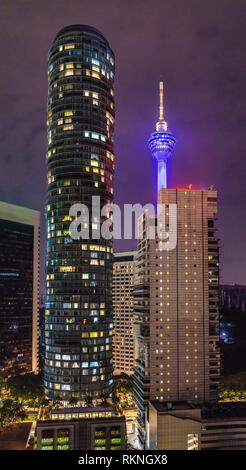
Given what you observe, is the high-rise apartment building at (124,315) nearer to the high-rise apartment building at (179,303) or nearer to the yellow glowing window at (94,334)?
the yellow glowing window at (94,334)

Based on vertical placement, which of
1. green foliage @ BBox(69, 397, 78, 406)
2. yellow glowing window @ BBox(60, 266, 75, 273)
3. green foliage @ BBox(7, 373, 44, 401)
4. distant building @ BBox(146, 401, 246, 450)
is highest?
yellow glowing window @ BBox(60, 266, 75, 273)

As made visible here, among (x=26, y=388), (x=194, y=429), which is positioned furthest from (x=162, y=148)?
(x=194, y=429)

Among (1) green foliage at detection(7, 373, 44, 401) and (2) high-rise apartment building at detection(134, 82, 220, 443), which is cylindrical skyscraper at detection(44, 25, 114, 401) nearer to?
(1) green foliage at detection(7, 373, 44, 401)

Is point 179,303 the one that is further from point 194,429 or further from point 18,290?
point 18,290

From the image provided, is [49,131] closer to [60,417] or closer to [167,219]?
[167,219]

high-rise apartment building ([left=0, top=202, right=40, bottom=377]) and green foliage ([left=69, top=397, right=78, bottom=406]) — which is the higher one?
high-rise apartment building ([left=0, top=202, right=40, bottom=377])

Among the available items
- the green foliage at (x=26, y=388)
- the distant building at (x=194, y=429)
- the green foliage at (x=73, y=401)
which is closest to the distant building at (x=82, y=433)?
the distant building at (x=194, y=429)

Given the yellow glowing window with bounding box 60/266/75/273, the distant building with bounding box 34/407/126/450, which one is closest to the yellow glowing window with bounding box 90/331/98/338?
the yellow glowing window with bounding box 60/266/75/273
